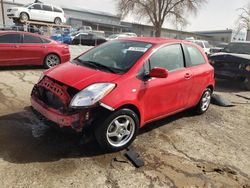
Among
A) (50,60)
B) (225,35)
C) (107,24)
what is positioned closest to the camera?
(50,60)

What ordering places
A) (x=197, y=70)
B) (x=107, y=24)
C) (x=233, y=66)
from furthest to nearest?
1. (x=107, y=24)
2. (x=233, y=66)
3. (x=197, y=70)

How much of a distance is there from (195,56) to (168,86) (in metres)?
1.33

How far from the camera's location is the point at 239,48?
33.1ft

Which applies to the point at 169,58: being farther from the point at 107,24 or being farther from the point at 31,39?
the point at 107,24

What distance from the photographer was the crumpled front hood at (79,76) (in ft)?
11.7

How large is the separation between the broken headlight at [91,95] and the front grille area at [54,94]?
108mm

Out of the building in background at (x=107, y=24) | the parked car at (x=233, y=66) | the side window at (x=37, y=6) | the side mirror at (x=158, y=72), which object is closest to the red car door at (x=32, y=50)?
the parked car at (x=233, y=66)

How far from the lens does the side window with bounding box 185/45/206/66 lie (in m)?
5.09

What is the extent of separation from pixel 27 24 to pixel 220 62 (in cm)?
1775

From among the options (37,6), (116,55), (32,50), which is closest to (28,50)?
(32,50)

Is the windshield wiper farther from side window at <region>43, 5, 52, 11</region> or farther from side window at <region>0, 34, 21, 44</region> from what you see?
side window at <region>43, 5, 52, 11</region>

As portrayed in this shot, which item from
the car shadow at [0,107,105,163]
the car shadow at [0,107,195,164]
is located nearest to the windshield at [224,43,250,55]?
the car shadow at [0,107,195,164]

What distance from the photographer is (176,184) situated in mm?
3180

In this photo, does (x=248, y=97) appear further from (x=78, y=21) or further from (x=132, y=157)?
(x=78, y=21)
